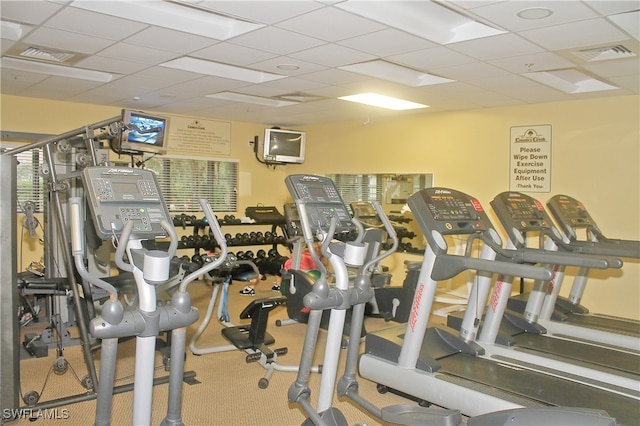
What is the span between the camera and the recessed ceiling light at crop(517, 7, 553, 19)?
2965 millimetres

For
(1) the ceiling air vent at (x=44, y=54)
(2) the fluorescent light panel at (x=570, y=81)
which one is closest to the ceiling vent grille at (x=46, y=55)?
(1) the ceiling air vent at (x=44, y=54)

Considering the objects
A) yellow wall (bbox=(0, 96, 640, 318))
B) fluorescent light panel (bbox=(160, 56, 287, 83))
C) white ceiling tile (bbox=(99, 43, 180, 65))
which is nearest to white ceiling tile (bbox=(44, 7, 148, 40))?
white ceiling tile (bbox=(99, 43, 180, 65))

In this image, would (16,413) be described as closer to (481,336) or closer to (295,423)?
(295,423)

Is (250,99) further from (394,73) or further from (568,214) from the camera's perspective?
(568,214)

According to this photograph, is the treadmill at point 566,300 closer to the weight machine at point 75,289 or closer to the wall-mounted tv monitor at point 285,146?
the weight machine at point 75,289

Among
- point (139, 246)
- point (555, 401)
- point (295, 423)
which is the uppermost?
point (139, 246)

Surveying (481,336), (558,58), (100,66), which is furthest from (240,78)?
(481,336)

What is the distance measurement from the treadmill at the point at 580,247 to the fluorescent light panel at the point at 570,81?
3.70ft

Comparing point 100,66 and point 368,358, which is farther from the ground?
point 100,66

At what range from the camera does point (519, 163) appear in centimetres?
601

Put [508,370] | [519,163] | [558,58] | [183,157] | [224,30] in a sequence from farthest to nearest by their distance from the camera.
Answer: [183,157] < [519,163] < [558,58] < [224,30] < [508,370]

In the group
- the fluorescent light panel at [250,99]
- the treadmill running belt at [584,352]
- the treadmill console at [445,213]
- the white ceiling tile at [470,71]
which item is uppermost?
the fluorescent light panel at [250,99]

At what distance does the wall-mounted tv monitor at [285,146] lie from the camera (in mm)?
7340

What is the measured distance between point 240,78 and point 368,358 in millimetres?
2966
